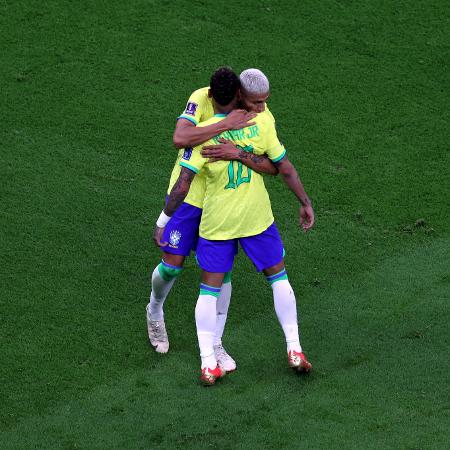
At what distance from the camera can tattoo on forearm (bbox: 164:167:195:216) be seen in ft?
19.8

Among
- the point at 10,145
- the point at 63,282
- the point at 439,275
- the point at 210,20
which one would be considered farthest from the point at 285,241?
the point at 210,20

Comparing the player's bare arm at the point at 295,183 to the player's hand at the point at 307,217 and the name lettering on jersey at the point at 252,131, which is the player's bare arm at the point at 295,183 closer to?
the player's hand at the point at 307,217

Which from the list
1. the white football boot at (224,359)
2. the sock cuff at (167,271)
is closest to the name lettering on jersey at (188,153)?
the sock cuff at (167,271)

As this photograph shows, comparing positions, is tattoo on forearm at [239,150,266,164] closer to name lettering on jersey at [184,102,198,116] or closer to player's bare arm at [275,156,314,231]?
player's bare arm at [275,156,314,231]

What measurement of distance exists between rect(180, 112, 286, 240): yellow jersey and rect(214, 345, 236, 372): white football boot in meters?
0.84

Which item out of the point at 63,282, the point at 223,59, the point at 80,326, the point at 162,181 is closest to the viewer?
the point at 80,326

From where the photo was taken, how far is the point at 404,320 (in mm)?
7000

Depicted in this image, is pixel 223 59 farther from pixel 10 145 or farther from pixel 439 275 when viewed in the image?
pixel 439 275

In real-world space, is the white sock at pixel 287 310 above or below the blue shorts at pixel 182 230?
below

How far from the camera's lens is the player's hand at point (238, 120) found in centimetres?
598

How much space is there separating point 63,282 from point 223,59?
3857 mm

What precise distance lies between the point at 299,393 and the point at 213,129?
5.69 feet

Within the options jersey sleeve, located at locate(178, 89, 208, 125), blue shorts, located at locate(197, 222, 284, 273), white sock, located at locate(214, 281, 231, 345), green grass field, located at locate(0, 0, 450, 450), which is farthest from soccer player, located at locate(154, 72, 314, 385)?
green grass field, located at locate(0, 0, 450, 450)

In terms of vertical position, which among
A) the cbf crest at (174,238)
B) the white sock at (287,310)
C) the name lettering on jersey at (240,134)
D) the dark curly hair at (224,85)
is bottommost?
the white sock at (287,310)
